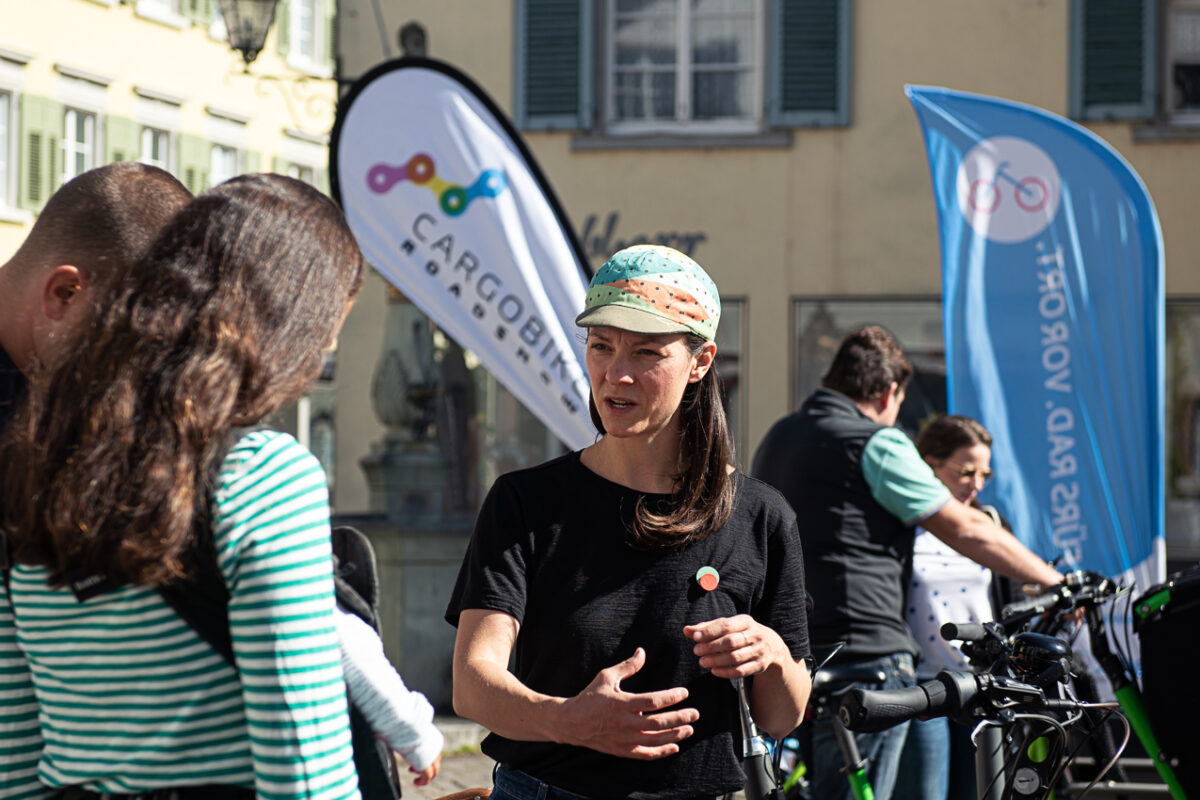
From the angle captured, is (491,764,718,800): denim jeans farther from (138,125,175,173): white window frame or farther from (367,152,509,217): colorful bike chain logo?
(138,125,175,173): white window frame

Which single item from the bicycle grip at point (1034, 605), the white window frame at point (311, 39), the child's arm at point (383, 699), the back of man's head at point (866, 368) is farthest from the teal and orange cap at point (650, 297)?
the white window frame at point (311, 39)

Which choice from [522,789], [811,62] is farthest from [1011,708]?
[811,62]

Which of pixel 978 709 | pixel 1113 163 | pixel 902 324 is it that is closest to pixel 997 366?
pixel 1113 163

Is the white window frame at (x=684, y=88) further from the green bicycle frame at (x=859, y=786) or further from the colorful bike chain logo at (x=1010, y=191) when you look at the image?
the green bicycle frame at (x=859, y=786)

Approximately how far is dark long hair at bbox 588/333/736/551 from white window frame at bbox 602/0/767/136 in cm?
1203

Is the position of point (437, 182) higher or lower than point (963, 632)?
higher

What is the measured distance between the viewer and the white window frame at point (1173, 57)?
531 inches

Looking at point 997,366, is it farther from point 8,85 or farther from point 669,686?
point 8,85

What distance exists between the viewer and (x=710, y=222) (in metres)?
14.1

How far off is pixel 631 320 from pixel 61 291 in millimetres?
880

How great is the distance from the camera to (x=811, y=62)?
45.4 feet

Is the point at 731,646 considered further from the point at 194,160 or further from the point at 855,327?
the point at 194,160

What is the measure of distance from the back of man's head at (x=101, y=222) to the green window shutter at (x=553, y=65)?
12.3 m

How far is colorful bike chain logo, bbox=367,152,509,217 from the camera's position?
539 centimetres
